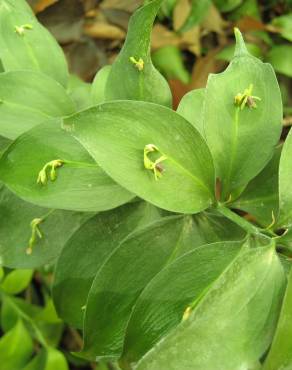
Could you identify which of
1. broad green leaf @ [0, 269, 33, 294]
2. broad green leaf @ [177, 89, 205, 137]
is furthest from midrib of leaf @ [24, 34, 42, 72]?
broad green leaf @ [0, 269, 33, 294]

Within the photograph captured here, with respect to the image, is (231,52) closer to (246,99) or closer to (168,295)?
(246,99)

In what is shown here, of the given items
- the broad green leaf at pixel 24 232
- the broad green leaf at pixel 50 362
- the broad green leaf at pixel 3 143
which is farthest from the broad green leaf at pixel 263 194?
the broad green leaf at pixel 50 362

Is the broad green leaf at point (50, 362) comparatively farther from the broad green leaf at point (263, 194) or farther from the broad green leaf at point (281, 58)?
the broad green leaf at point (281, 58)

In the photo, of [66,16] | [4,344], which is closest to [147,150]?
[4,344]

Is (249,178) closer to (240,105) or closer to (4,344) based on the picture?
(240,105)

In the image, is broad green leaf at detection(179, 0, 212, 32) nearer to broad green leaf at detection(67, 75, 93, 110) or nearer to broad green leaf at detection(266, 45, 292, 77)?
broad green leaf at detection(266, 45, 292, 77)

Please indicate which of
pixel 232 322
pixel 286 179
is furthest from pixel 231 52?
pixel 232 322
